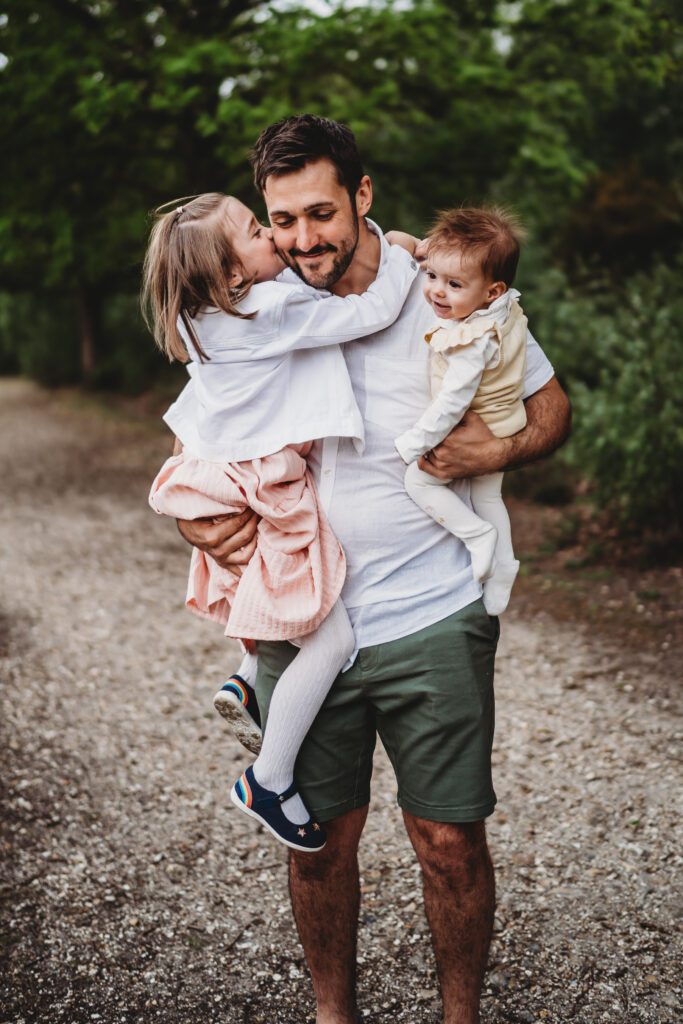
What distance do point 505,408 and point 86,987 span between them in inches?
80.8

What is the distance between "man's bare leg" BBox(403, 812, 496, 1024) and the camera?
199 centimetres

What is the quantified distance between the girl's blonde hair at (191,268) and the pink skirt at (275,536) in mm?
285

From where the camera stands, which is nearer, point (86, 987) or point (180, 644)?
point (86, 987)

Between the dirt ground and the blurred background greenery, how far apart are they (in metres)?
1.90

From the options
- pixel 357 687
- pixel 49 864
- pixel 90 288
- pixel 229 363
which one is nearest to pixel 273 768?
pixel 357 687

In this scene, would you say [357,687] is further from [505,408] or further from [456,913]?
[505,408]

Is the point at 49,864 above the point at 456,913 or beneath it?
beneath

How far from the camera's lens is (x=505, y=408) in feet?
6.65

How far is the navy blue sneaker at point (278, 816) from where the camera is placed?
2.04m

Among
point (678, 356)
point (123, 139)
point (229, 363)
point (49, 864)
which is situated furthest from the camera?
point (123, 139)

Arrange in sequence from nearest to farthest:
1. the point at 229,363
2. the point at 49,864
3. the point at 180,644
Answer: the point at 229,363, the point at 49,864, the point at 180,644

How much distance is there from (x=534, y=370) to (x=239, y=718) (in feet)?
3.52

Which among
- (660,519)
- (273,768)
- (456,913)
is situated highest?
(273,768)

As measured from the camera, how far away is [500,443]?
79.0 inches
